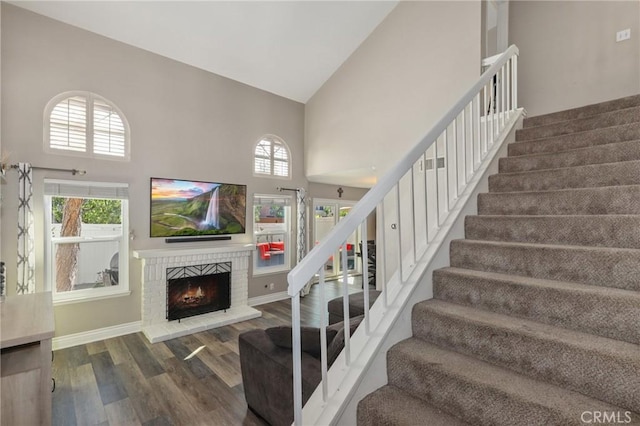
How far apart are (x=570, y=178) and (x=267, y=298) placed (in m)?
4.89

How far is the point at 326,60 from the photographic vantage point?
527cm

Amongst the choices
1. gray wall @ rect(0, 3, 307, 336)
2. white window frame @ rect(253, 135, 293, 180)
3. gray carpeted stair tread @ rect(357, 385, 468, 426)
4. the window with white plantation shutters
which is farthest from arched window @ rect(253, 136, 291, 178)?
gray carpeted stair tread @ rect(357, 385, 468, 426)

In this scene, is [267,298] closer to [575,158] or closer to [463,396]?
[463,396]

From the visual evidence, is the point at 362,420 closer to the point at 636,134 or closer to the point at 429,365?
the point at 429,365

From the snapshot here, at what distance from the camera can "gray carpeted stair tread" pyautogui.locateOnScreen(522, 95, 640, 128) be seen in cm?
271

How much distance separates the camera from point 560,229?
1790 mm

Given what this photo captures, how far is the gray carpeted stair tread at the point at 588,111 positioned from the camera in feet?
8.89

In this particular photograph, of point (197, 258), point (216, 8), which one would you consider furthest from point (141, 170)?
point (216, 8)

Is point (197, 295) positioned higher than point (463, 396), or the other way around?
point (463, 396)

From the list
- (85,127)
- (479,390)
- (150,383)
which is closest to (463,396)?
(479,390)

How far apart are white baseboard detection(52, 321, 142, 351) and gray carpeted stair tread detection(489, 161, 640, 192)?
15.6 feet

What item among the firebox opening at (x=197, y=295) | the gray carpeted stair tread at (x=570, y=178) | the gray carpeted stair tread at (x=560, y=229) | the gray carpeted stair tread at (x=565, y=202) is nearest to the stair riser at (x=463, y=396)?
the gray carpeted stair tread at (x=560, y=229)

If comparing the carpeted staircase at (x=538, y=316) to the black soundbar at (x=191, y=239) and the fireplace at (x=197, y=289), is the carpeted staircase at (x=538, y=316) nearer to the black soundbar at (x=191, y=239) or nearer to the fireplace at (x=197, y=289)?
the fireplace at (x=197, y=289)

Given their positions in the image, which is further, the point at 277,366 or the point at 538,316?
the point at 277,366
